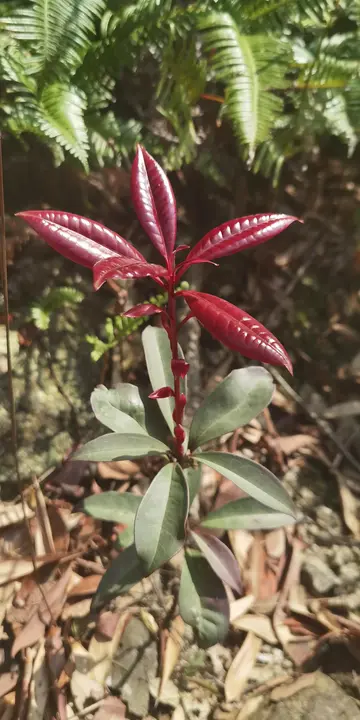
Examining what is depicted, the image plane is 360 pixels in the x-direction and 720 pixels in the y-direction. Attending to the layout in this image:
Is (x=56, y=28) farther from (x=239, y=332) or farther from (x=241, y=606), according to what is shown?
(x=241, y=606)

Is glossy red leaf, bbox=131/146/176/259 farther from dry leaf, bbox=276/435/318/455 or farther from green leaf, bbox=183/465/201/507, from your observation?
dry leaf, bbox=276/435/318/455

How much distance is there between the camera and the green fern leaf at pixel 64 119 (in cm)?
145

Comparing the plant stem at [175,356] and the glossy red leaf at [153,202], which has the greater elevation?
the glossy red leaf at [153,202]

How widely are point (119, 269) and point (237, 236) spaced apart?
281 millimetres

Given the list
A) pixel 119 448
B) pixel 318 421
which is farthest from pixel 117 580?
pixel 318 421

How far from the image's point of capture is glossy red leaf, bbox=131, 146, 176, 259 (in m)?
Result: 1.03

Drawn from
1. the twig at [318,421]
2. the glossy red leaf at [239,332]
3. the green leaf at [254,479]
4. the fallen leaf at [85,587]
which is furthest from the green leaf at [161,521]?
the twig at [318,421]

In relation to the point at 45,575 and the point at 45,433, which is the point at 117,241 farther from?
the point at 45,575

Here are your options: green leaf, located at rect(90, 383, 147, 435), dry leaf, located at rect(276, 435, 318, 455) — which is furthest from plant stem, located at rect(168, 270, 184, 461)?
dry leaf, located at rect(276, 435, 318, 455)

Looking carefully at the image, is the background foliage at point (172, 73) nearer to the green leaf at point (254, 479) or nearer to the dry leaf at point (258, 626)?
the green leaf at point (254, 479)

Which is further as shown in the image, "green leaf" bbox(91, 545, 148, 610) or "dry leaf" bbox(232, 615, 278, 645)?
"dry leaf" bbox(232, 615, 278, 645)

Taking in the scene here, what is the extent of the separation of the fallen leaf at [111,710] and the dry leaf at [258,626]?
1.34 feet

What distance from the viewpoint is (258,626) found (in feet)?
5.22

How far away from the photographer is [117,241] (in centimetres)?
98
